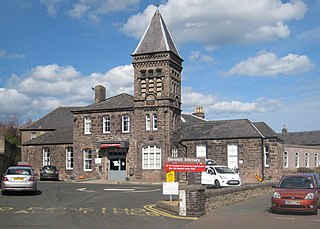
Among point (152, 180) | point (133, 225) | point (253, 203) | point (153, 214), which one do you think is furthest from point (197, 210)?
point (152, 180)

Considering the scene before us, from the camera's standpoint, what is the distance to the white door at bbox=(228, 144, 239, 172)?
43219mm

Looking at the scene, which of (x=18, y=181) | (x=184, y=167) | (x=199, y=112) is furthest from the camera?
(x=199, y=112)

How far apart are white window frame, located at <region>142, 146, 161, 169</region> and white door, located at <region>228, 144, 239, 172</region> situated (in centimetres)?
650

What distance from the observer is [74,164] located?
4666 centimetres

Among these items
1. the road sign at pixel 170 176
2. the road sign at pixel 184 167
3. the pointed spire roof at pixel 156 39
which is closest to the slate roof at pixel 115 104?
the pointed spire roof at pixel 156 39

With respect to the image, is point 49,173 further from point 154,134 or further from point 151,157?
point 154,134

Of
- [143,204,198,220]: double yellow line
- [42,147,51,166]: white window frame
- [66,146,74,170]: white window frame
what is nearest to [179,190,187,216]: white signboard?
[143,204,198,220]: double yellow line

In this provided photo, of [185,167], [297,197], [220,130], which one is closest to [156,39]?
[220,130]

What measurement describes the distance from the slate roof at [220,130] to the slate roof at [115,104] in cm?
621

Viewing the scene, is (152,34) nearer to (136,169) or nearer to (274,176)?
(136,169)

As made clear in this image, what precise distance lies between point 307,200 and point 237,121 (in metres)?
28.7

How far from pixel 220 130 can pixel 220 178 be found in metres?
15.3

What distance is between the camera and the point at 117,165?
4484cm

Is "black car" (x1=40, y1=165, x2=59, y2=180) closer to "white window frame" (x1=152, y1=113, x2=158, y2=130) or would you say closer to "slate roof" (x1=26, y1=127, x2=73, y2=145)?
"slate roof" (x1=26, y1=127, x2=73, y2=145)
